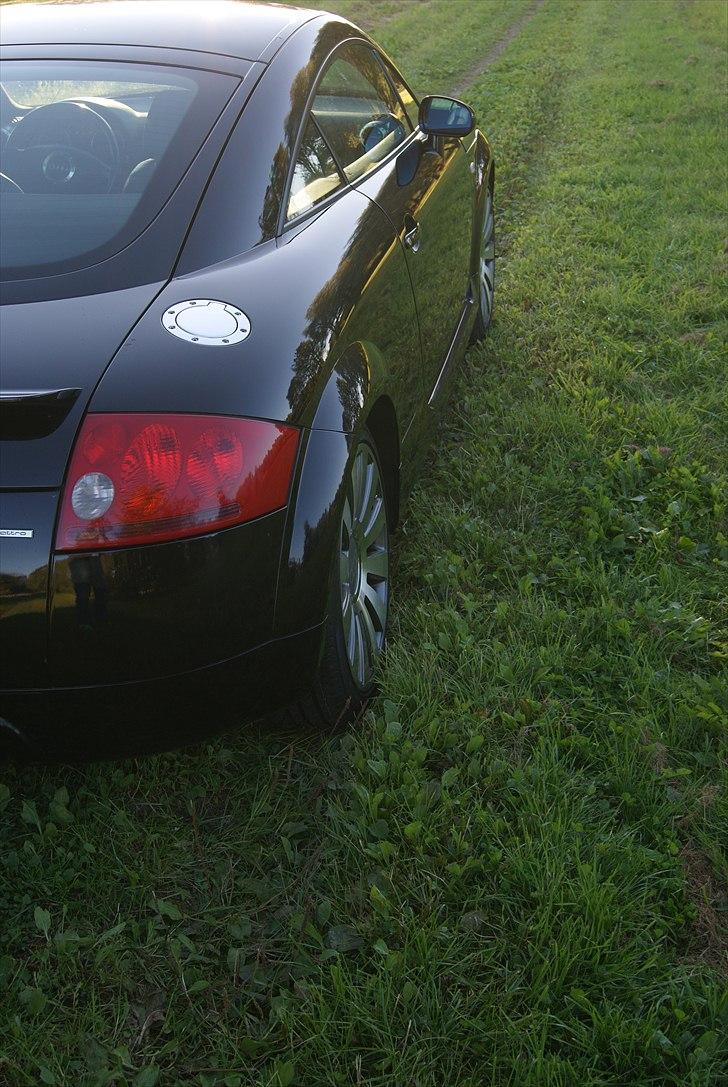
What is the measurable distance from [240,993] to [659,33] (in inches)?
668

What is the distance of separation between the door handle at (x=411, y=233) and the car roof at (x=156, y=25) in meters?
0.64

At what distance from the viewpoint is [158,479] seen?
190 centimetres

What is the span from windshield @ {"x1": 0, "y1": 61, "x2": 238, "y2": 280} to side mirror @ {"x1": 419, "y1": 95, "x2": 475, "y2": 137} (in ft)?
3.83

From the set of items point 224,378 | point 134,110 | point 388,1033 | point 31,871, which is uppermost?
point 134,110

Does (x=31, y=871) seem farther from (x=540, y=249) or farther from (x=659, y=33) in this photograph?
(x=659, y=33)

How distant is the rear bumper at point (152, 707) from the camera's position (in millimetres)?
1958

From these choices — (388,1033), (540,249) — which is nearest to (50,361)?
(388,1033)

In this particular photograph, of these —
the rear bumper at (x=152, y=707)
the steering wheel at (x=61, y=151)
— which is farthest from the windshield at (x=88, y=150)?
the rear bumper at (x=152, y=707)

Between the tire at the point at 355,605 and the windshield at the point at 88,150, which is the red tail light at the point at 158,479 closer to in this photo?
the tire at the point at 355,605

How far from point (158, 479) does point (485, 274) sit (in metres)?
3.50

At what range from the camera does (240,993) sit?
78.0 inches

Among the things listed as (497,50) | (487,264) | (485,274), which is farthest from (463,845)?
(497,50)

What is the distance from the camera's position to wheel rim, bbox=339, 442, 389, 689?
8.54 feet

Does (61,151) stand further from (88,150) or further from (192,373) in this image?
(192,373)
